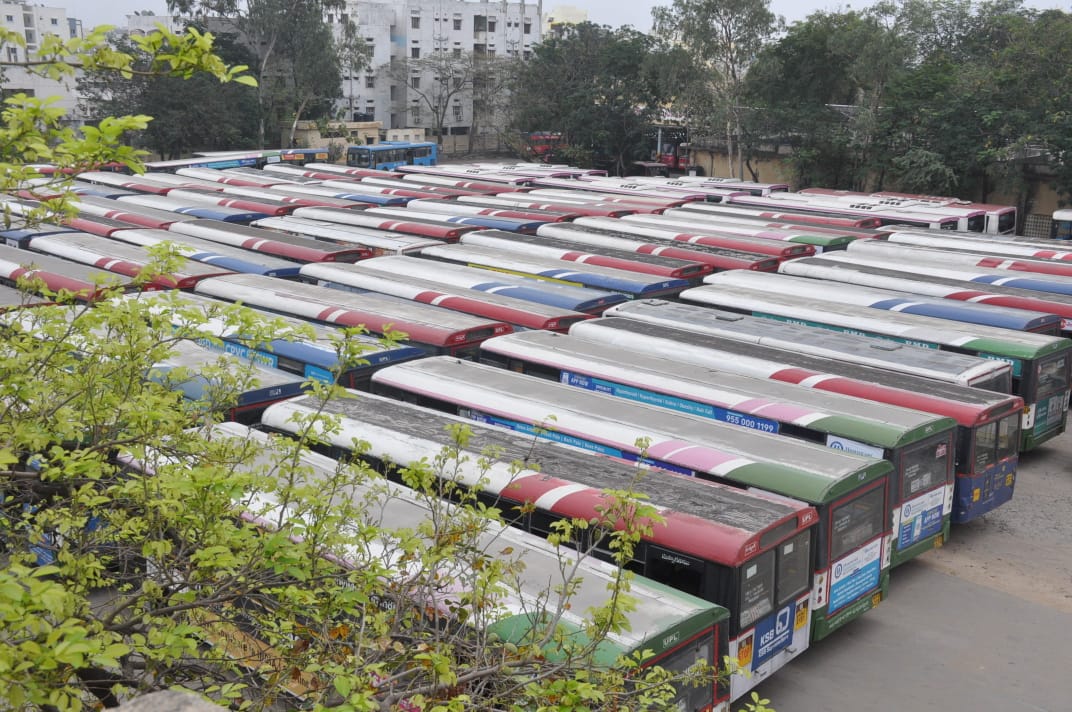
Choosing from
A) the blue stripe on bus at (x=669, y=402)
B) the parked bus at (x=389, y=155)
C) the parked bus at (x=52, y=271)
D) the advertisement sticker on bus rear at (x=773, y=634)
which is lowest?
the advertisement sticker on bus rear at (x=773, y=634)

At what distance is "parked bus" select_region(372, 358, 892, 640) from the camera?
29.6ft

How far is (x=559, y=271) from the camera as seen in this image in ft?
58.7

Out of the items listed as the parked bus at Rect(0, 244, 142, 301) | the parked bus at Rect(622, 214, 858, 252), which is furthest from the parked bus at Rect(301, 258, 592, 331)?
the parked bus at Rect(622, 214, 858, 252)

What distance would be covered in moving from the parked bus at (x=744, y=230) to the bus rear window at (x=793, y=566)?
14.5 metres

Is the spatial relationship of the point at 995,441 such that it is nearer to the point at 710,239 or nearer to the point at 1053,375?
the point at 1053,375

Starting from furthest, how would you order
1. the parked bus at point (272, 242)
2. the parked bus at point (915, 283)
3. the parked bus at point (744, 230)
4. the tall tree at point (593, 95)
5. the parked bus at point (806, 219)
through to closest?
the tall tree at point (593, 95) < the parked bus at point (806, 219) < the parked bus at point (744, 230) < the parked bus at point (272, 242) < the parked bus at point (915, 283)

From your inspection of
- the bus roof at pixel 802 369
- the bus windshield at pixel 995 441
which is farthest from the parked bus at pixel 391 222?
the bus windshield at pixel 995 441

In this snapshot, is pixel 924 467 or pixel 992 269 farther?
pixel 992 269

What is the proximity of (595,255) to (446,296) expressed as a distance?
15.2 ft

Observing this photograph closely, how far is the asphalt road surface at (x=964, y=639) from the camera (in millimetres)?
9070

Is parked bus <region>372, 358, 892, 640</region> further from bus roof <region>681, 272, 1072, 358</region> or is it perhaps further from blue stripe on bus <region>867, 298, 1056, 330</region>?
blue stripe on bus <region>867, 298, 1056, 330</region>

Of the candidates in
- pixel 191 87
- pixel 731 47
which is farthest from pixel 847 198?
pixel 191 87

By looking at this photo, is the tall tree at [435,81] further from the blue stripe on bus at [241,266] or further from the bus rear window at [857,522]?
the bus rear window at [857,522]

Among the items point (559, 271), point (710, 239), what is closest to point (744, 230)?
point (710, 239)
